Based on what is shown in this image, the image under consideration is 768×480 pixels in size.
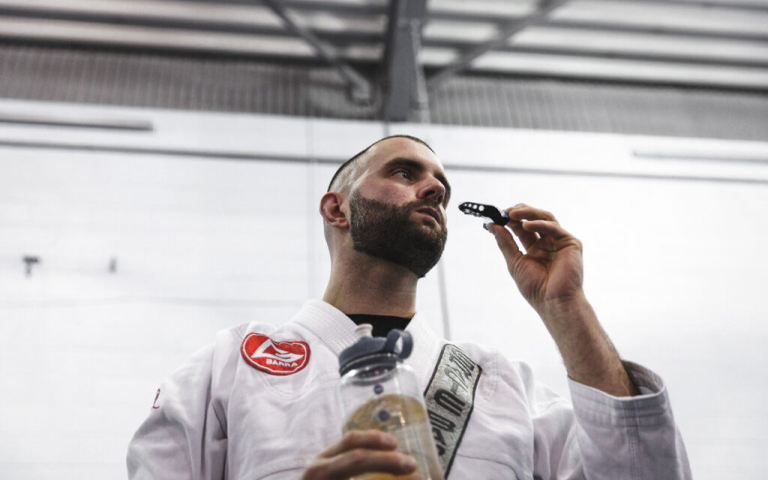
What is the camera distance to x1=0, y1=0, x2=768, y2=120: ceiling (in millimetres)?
5508

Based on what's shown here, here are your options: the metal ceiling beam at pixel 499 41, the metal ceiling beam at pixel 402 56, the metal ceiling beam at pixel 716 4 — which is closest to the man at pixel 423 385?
the metal ceiling beam at pixel 402 56

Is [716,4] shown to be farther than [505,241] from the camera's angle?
Yes

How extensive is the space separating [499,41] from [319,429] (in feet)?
15.9

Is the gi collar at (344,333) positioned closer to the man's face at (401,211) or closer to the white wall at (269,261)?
the man's face at (401,211)

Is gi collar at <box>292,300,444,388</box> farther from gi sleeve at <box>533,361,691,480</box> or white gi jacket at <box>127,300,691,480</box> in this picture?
gi sleeve at <box>533,361,691,480</box>

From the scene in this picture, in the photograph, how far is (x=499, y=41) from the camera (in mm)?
5504

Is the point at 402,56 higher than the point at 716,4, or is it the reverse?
the point at 716,4

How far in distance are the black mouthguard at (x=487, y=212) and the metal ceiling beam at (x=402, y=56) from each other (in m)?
3.88

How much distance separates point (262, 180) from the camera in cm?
523

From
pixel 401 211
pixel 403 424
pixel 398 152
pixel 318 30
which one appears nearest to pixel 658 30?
pixel 318 30

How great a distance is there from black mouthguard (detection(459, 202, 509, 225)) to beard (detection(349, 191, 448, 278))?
150 millimetres

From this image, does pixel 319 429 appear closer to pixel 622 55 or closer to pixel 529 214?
pixel 529 214

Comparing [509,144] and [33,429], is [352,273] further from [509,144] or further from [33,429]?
[509,144]

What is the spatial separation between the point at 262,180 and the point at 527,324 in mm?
2510
